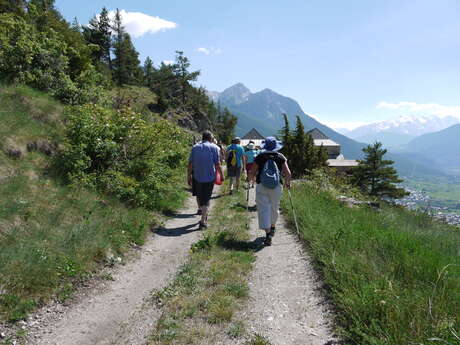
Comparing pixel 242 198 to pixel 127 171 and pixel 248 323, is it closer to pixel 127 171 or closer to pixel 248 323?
pixel 127 171

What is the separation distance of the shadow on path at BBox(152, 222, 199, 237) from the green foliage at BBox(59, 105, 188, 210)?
3.12 feet

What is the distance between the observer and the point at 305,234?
20.5ft

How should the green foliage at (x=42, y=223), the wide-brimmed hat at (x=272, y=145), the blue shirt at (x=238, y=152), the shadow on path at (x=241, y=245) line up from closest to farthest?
the green foliage at (x=42, y=223) < the shadow on path at (x=241, y=245) < the wide-brimmed hat at (x=272, y=145) < the blue shirt at (x=238, y=152)

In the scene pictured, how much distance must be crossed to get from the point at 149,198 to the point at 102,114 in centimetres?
266

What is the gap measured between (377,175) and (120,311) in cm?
4938

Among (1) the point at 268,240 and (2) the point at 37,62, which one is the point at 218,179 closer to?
(1) the point at 268,240

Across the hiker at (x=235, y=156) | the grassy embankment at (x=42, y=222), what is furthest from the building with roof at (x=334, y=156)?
the grassy embankment at (x=42, y=222)

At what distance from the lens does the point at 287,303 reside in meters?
4.14

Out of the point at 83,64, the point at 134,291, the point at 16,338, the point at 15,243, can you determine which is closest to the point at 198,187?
the point at 134,291

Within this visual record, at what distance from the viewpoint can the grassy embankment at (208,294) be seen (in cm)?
338

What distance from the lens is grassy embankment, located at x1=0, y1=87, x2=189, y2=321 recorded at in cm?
395

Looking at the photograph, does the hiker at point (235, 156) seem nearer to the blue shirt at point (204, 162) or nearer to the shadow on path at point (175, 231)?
the blue shirt at point (204, 162)

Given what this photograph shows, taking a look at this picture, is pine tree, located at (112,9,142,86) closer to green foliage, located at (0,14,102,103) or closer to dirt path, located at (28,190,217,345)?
green foliage, located at (0,14,102,103)

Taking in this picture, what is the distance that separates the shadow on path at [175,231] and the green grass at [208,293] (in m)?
0.87
